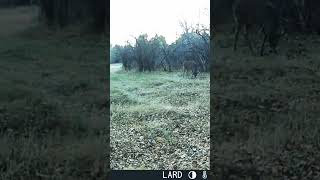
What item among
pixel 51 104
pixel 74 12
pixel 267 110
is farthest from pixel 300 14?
pixel 51 104

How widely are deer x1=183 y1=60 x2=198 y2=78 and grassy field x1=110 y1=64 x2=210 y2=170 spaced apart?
0.24ft

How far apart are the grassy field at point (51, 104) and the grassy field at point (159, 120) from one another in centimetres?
16

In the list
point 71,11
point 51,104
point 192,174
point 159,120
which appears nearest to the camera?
point 192,174

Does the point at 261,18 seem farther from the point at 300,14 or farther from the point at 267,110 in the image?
the point at 267,110

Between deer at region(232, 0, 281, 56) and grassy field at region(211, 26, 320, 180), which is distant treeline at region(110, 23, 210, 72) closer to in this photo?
grassy field at region(211, 26, 320, 180)

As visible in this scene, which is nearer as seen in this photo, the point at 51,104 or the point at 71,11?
the point at 51,104

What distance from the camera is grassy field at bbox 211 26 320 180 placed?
575cm

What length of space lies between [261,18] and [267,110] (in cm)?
96

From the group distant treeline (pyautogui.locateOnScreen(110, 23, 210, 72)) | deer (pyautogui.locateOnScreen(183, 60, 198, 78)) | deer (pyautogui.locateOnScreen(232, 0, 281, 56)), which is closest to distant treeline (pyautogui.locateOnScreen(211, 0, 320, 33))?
deer (pyautogui.locateOnScreen(232, 0, 281, 56))

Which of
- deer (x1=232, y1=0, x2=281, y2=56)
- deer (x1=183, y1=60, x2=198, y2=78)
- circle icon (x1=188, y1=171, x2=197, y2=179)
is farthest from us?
deer (x1=232, y1=0, x2=281, y2=56)

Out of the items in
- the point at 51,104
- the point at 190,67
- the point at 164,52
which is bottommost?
the point at 51,104

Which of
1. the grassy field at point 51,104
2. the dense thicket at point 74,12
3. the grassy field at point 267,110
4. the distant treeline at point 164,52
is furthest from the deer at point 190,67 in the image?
the dense thicket at point 74,12

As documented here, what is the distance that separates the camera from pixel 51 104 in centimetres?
599

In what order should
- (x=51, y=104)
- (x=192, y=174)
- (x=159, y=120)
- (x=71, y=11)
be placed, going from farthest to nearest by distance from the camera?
(x=71, y=11)
(x=51, y=104)
(x=159, y=120)
(x=192, y=174)
